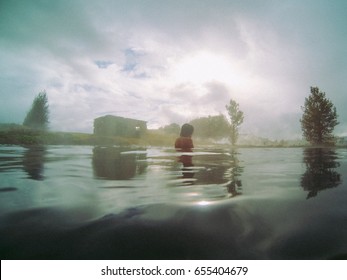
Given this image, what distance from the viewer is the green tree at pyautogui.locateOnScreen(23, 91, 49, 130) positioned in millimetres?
40906

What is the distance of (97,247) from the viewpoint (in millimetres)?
1662

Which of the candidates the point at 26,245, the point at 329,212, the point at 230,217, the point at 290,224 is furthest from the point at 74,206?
the point at 329,212

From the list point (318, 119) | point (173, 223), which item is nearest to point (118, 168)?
point (173, 223)

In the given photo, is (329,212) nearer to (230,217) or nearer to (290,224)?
(290,224)

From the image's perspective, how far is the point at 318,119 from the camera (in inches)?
1308

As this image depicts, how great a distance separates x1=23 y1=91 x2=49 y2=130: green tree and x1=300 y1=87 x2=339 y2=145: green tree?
4635 cm

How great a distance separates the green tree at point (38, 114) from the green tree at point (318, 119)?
152 feet

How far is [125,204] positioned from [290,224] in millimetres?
1788

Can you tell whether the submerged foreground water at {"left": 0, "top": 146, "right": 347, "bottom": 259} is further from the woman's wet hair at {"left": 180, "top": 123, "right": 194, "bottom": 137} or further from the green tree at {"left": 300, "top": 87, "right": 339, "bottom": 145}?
the green tree at {"left": 300, "top": 87, "right": 339, "bottom": 145}

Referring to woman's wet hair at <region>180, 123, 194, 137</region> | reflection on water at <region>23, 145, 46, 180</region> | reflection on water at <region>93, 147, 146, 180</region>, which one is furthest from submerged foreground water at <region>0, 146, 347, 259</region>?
woman's wet hair at <region>180, 123, 194, 137</region>

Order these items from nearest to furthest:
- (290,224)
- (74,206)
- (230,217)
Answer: (290,224) < (230,217) < (74,206)

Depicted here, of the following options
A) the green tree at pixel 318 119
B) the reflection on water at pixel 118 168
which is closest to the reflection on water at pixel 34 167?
the reflection on water at pixel 118 168

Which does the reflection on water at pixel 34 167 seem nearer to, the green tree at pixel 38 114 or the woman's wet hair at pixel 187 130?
the woman's wet hair at pixel 187 130

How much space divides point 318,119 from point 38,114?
49.6 m
